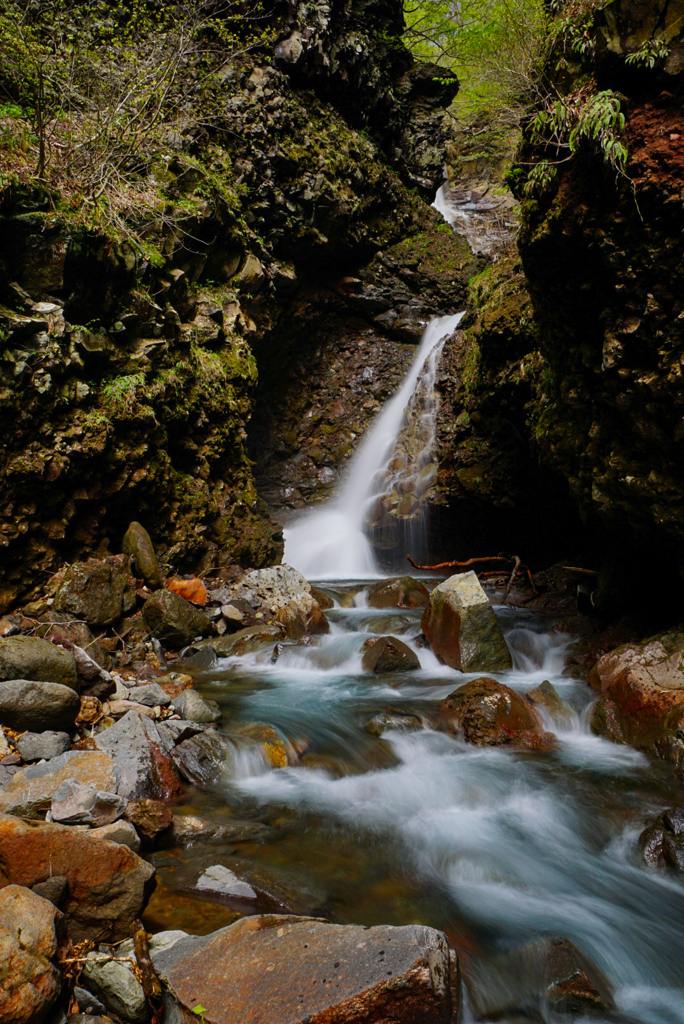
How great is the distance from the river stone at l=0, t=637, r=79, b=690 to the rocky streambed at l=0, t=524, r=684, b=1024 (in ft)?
0.06

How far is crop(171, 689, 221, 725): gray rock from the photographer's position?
4895 millimetres

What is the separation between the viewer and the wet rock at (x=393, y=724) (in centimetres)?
506

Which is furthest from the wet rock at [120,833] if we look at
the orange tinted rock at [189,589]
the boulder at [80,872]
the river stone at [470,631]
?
the orange tinted rock at [189,589]

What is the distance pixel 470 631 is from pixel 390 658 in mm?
1022

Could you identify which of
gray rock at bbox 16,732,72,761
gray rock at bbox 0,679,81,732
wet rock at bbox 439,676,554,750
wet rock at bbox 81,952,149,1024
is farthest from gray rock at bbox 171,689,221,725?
wet rock at bbox 81,952,149,1024

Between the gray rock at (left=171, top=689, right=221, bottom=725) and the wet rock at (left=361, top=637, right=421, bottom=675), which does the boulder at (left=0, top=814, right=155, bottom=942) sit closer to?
the gray rock at (left=171, top=689, right=221, bottom=725)

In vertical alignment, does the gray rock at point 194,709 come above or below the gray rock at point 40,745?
below

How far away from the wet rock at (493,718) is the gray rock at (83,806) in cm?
295

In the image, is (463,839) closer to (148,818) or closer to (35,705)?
(148,818)

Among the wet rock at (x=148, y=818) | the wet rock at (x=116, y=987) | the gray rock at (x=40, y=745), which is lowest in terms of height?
the wet rock at (x=148, y=818)

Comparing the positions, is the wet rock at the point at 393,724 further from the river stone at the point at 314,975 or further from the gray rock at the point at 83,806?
the river stone at the point at 314,975

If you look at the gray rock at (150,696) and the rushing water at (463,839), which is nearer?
the rushing water at (463,839)

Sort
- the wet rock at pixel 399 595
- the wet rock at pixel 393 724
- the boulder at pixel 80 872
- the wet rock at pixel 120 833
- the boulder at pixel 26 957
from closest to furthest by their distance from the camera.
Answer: the boulder at pixel 26 957
the boulder at pixel 80 872
the wet rock at pixel 120 833
the wet rock at pixel 393 724
the wet rock at pixel 399 595

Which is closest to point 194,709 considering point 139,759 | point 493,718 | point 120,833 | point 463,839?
point 139,759
